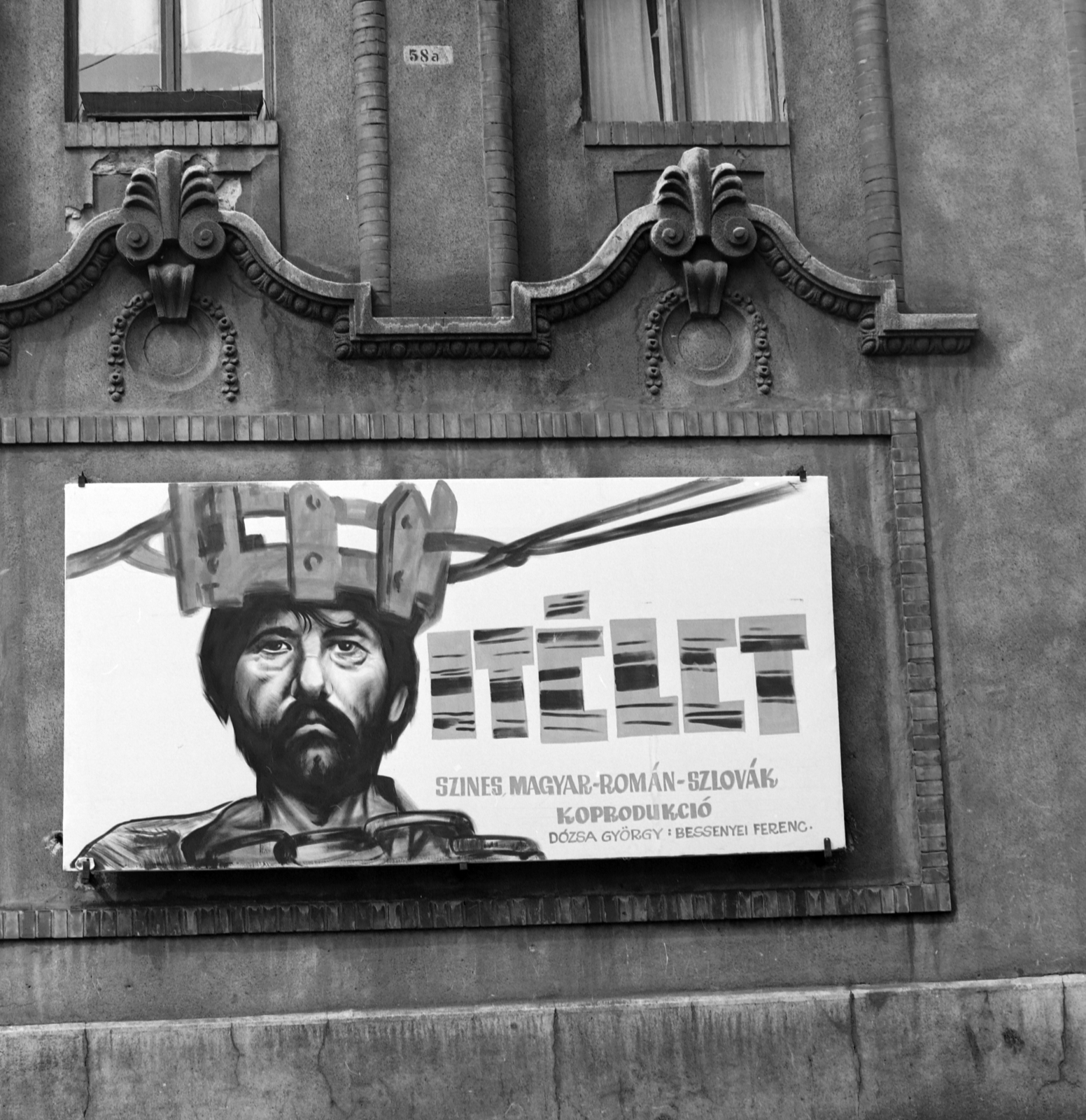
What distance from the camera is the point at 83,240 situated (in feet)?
39.6

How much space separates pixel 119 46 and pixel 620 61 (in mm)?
3525

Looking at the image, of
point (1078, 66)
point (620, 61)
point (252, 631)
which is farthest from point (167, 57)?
point (1078, 66)

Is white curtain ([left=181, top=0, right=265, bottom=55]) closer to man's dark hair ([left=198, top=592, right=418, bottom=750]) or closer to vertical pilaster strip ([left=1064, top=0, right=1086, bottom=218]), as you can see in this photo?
man's dark hair ([left=198, top=592, right=418, bottom=750])

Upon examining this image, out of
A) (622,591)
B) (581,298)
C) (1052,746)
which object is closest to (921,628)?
(1052,746)

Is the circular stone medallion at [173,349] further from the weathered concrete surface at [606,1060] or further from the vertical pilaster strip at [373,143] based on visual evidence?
the weathered concrete surface at [606,1060]

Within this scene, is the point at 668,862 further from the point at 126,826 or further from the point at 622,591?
the point at 126,826

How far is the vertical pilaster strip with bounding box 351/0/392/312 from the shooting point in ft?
40.8

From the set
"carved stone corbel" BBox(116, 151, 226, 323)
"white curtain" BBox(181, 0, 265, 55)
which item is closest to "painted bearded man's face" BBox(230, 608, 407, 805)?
"carved stone corbel" BBox(116, 151, 226, 323)

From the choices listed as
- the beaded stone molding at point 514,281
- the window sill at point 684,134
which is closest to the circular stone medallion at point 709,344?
the beaded stone molding at point 514,281

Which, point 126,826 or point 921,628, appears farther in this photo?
point 921,628

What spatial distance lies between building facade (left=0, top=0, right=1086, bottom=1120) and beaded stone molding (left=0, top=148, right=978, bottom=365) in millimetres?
31

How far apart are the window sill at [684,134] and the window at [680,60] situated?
220mm

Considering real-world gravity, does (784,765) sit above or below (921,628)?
below

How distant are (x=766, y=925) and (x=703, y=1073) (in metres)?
1.04
